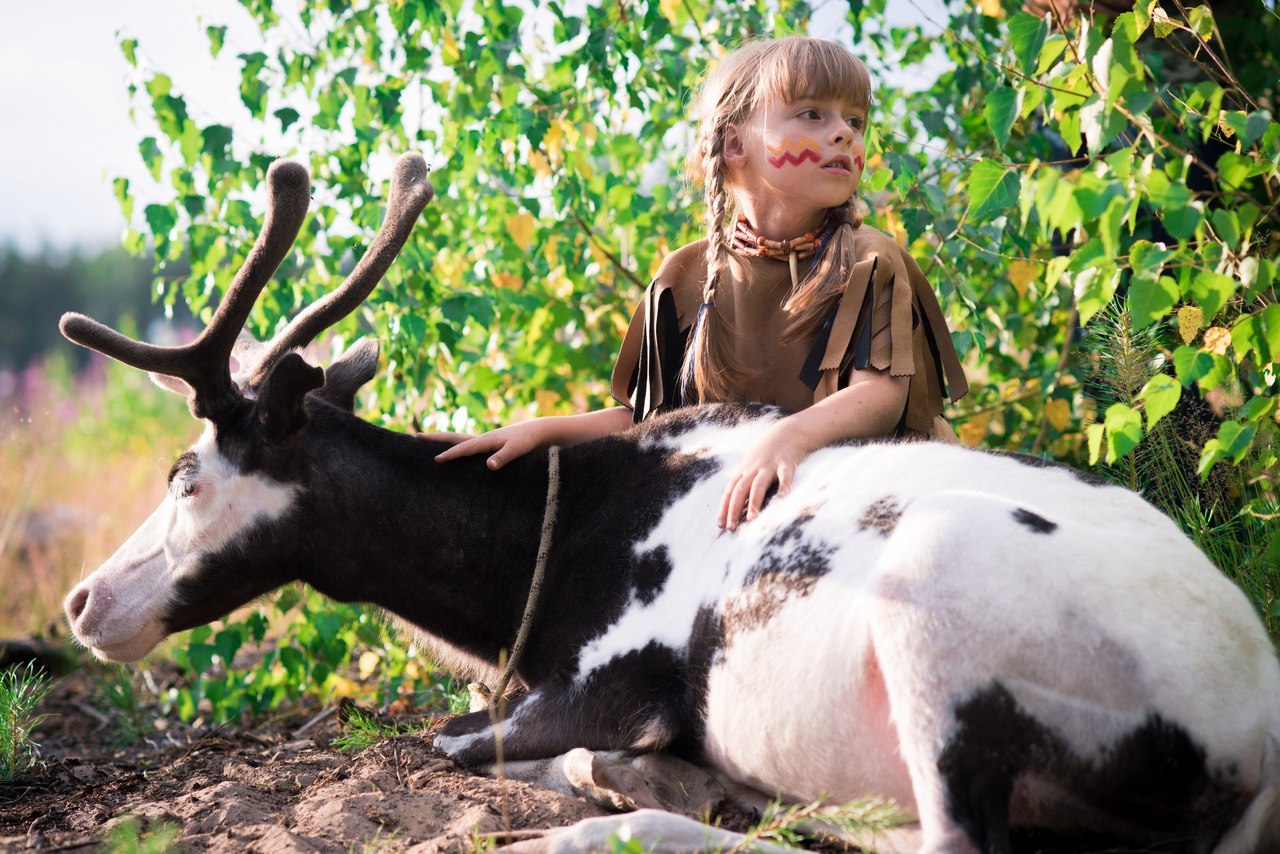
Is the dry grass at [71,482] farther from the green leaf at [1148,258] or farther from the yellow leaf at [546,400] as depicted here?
the green leaf at [1148,258]

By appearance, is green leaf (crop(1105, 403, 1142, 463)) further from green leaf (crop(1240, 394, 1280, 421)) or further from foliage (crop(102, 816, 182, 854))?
foliage (crop(102, 816, 182, 854))

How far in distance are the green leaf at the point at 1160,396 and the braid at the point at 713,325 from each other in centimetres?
126

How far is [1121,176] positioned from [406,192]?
239cm

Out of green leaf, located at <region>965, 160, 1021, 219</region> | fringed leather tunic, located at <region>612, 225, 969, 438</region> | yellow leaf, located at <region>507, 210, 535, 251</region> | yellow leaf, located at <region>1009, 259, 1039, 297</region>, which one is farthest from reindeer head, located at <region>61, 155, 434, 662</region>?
yellow leaf, located at <region>1009, 259, 1039, 297</region>

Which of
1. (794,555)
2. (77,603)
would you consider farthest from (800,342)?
(77,603)

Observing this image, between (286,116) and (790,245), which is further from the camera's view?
(286,116)

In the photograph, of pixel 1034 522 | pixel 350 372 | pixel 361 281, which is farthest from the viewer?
pixel 350 372

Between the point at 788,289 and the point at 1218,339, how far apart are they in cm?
124

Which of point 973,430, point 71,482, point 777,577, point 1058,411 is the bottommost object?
point 71,482

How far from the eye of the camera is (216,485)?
3633 millimetres

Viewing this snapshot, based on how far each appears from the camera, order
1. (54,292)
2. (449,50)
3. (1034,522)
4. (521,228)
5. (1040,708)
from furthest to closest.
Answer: (54,292) → (521,228) → (449,50) → (1034,522) → (1040,708)

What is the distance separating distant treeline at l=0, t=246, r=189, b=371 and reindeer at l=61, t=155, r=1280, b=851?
53.5 metres

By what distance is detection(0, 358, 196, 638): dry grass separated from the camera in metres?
8.70

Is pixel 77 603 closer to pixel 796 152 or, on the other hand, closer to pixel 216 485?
pixel 216 485
